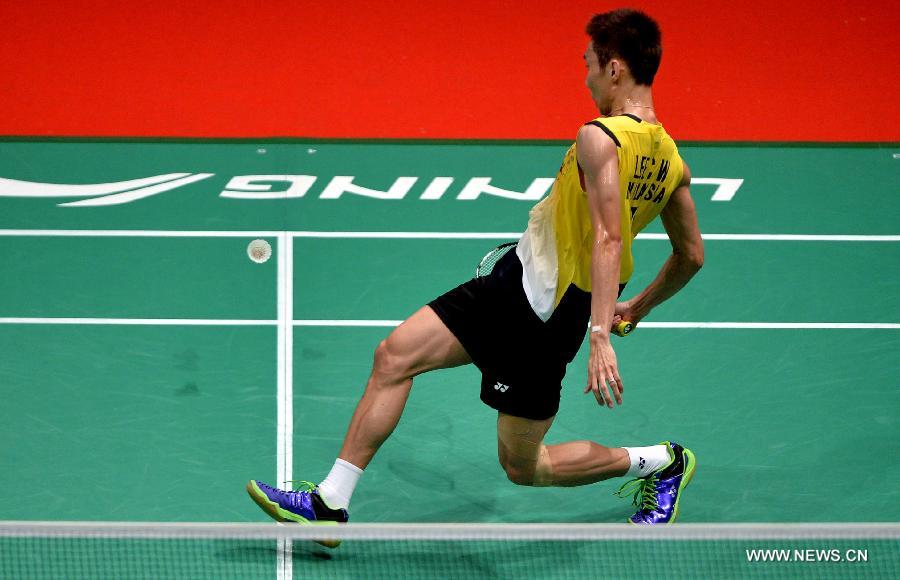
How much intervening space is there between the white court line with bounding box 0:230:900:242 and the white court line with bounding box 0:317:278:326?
60cm

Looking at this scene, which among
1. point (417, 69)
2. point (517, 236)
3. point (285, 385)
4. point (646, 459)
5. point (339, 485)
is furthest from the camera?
point (417, 69)

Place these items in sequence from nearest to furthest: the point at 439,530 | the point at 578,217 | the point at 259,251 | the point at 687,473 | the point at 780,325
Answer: the point at 439,530 → the point at 578,217 → the point at 687,473 → the point at 780,325 → the point at 259,251

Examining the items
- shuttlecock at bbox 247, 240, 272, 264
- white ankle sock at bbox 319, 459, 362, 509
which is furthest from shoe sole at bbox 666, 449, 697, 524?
shuttlecock at bbox 247, 240, 272, 264

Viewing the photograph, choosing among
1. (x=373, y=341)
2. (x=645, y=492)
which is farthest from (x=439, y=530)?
(x=373, y=341)

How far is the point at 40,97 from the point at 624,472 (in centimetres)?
418

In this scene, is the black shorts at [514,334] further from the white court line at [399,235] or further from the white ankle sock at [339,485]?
the white court line at [399,235]

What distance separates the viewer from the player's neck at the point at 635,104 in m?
4.14

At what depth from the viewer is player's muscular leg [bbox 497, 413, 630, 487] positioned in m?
4.43

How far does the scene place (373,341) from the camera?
5.79 meters

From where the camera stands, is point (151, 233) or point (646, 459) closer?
point (646, 459)

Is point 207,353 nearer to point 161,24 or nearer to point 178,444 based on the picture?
point 178,444

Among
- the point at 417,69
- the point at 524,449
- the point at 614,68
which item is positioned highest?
the point at 614,68

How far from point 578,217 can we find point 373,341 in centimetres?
182

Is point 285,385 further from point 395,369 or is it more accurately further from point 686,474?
point 686,474
